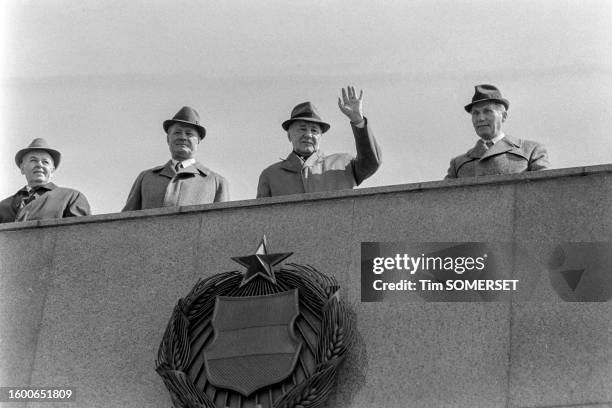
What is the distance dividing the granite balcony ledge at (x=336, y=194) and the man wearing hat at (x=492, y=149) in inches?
26.0

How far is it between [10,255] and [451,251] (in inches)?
168

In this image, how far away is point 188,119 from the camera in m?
14.0

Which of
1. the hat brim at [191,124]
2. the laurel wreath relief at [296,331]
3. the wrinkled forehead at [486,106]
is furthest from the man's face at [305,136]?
the laurel wreath relief at [296,331]

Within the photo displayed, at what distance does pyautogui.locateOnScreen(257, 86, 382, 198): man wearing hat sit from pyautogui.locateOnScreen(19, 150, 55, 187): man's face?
7.98 ft

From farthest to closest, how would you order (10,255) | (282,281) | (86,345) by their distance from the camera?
(10,255) → (86,345) → (282,281)

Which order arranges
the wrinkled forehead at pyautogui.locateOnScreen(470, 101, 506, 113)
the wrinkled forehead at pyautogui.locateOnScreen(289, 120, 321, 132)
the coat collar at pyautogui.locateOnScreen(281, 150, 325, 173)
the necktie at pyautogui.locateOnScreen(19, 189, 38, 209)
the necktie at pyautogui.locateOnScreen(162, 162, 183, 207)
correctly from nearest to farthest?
1. the wrinkled forehead at pyautogui.locateOnScreen(470, 101, 506, 113)
2. the coat collar at pyautogui.locateOnScreen(281, 150, 325, 173)
3. the wrinkled forehead at pyautogui.locateOnScreen(289, 120, 321, 132)
4. the necktie at pyautogui.locateOnScreen(162, 162, 183, 207)
5. the necktie at pyautogui.locateOnScreen(19, 189, 38, 209)

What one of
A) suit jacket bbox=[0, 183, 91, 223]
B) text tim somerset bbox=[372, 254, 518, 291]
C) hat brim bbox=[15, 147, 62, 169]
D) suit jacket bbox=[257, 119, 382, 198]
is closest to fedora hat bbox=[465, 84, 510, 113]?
suit jacket bbox=[257, 119, 382, 198]

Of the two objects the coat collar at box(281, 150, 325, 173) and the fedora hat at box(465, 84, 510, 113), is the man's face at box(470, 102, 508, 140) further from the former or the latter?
the coat collar at box(281, 150, 325, 173)

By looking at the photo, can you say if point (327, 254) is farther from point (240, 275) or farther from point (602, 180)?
point (602, 180)

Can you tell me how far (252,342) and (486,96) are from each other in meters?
3.00

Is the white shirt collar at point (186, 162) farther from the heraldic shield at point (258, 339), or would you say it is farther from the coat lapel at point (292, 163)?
the heraldic shield at point (258, 339)

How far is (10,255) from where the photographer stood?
1380cm

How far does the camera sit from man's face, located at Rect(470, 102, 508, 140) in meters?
12.9

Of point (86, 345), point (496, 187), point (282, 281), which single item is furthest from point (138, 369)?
point (496, 187)
